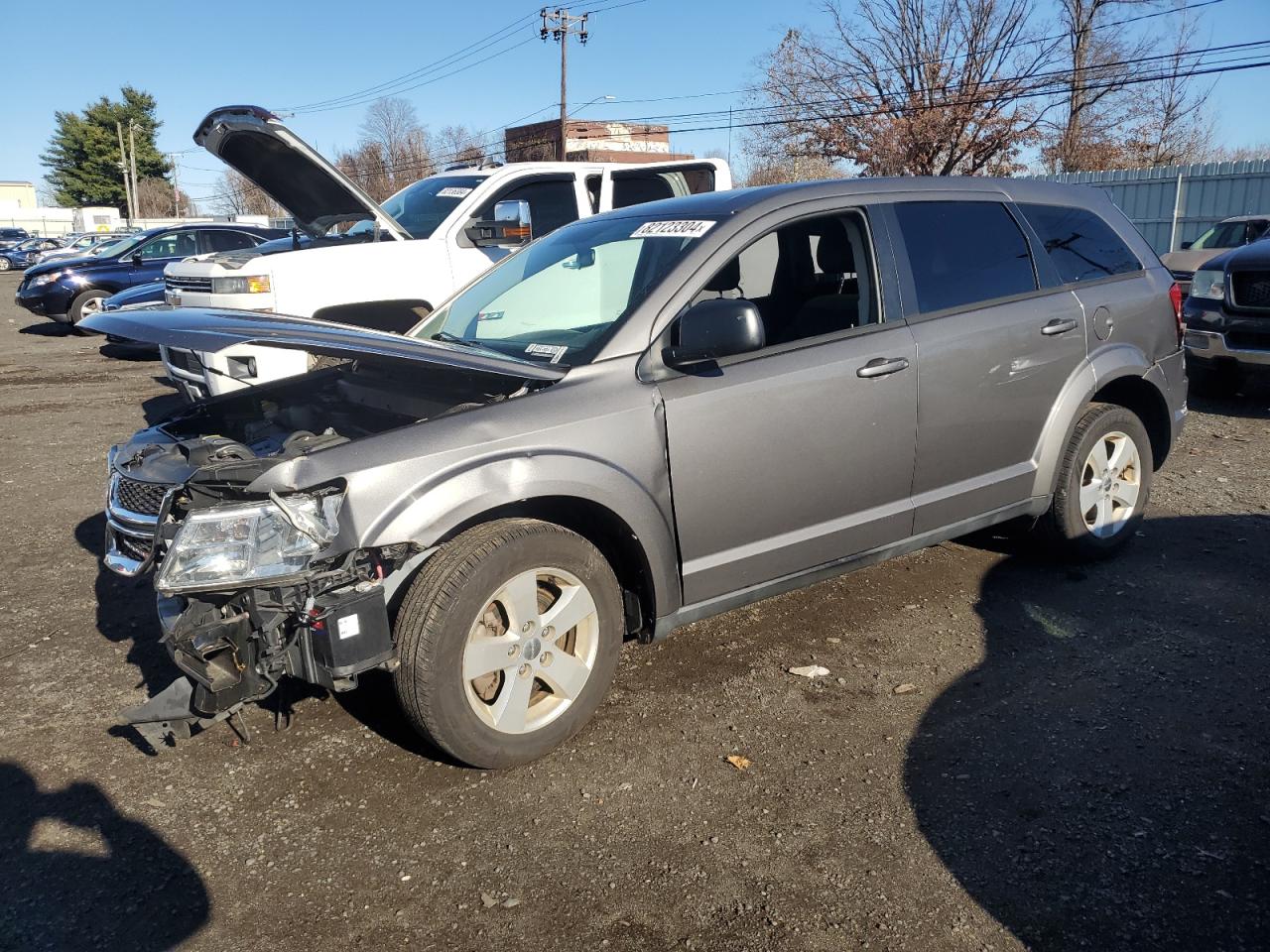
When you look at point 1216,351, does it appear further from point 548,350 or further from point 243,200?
point 243,200

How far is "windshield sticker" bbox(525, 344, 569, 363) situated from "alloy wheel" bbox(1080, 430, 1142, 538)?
2.74 metres

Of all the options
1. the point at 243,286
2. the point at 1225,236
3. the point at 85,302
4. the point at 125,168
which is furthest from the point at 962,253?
the point at 125,168

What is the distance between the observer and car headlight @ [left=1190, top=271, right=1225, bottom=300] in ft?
29.9

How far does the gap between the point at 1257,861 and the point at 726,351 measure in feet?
7.20

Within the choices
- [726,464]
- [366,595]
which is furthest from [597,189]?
[366,595]

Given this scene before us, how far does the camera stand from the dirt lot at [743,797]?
8.66 feet

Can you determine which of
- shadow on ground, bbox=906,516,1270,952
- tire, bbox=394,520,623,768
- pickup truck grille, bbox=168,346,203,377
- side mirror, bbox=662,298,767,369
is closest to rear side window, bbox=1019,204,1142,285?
shadow on ground, bbox=906,516,1270,952

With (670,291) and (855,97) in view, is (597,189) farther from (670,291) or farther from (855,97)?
(855,97)

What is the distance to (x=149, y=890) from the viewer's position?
278 cm

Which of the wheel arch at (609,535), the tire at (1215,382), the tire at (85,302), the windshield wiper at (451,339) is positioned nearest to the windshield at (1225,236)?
the tire at (1215,382)

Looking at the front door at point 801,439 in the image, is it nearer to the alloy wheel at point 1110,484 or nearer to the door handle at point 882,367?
the door handle at point 882,367

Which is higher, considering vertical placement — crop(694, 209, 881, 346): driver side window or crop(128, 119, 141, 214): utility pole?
crop(128, 119, 141, 214): utility pole

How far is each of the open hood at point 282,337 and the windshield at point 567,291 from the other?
0.27 metres

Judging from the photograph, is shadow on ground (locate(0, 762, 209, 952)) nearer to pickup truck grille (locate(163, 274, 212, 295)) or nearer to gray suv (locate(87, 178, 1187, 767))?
gray suv (locate(87, 178, 1187, 767))
